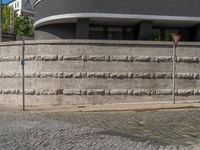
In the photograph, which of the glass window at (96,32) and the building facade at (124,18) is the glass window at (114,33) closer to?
the building facade at (124,18)

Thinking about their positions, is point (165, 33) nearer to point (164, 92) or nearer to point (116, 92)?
point (164, 92)

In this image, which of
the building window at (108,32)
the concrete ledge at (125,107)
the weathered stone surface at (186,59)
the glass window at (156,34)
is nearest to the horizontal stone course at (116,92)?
the concrete ledge at (125,107)

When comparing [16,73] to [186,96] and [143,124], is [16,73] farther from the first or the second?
[143,124]

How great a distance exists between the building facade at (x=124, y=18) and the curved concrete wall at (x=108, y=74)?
4.92 m

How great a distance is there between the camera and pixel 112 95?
2273 centimetres

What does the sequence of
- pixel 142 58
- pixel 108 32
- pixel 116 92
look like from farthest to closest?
pixel 108 32
pixel 142 58
pixel 116 92

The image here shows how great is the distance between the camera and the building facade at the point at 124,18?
27391 millimetres

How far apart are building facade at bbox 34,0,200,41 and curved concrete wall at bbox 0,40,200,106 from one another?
492cm

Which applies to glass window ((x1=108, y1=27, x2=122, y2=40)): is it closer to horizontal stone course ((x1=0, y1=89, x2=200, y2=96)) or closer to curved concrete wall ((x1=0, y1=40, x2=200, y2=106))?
curved concrete wall ((x1=0, y1=40, x2=200, y2=106))

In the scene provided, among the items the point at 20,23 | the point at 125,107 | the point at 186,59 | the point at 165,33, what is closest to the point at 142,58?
the point at 186,59

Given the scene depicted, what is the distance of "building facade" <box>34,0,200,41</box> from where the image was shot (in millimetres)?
27391

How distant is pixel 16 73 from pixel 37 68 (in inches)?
54.0

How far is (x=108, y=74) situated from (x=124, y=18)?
5941 millimetres

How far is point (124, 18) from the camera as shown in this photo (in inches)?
1079
